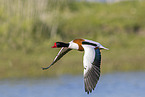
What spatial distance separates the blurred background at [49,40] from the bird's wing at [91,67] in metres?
8.63

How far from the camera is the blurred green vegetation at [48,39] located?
16609 millimetres

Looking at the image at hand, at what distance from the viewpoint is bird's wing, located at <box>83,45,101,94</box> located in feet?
21.8

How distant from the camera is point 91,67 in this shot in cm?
685

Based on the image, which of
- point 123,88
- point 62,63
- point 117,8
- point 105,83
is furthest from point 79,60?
point 117,8

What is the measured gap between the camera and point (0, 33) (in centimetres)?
2006

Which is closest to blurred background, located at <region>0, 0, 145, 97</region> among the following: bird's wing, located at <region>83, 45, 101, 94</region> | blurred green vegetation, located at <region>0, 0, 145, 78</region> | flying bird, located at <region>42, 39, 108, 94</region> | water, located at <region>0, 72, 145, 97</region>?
blurred green vegetation, located at <region>0, 0, 145, 78</region>

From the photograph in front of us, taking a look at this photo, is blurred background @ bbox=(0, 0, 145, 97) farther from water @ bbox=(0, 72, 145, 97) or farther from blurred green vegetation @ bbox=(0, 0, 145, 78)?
water @ bbox=(0, 72, 145, 97)

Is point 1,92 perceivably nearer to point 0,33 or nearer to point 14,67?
point 14,67

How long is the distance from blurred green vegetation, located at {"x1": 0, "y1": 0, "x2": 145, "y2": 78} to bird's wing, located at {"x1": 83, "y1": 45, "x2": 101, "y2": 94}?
28.9ft

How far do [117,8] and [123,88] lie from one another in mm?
24789

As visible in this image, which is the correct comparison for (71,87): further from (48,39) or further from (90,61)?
(48,39)

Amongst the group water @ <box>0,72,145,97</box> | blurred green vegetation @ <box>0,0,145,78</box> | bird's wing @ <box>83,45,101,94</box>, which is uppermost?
bird's wing @ <box>83,45,101,94</box>

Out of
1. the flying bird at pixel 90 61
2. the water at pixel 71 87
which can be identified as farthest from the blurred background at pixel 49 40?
the flying bird at pixel 90 61

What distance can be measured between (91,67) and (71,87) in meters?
7.95
